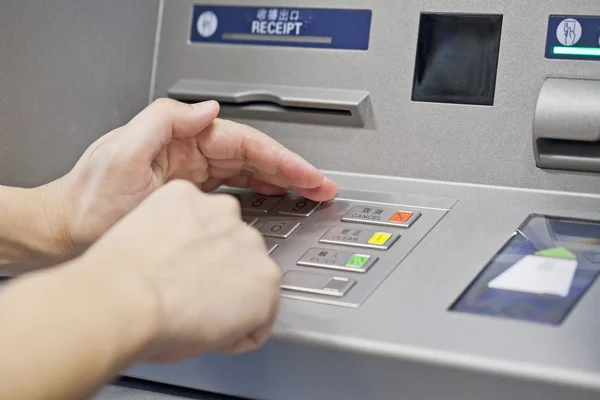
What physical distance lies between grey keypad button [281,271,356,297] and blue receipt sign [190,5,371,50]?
380 millimetres

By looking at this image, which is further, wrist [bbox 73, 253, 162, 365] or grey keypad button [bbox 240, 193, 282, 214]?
grey keypad button [bbox 240, 193, 282, 214]

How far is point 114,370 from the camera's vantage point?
20.8 inches

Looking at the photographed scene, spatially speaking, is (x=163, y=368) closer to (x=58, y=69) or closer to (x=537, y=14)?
(x=58, y=69)

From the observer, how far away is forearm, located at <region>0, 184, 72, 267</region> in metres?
0.93

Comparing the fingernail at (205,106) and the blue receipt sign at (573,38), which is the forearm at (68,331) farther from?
the blue receipt sign at (573,38)

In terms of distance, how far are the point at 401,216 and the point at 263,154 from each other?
0.60 ft

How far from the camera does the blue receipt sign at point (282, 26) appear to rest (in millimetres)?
1031

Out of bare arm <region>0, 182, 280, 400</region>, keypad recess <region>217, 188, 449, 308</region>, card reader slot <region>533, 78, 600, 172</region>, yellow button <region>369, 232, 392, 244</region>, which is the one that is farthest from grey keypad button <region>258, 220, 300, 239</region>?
card reader slot <region>533, 78, 600, 172</region>

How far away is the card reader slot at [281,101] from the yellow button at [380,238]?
0.22 m

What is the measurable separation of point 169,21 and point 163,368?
583 mm

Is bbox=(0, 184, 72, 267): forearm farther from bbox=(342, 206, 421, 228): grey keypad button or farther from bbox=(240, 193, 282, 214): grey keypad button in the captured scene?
bbox=(342, 206, 421, 228): grey keypad button

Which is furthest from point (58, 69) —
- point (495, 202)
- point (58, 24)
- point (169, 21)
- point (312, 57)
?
point (495, 202)

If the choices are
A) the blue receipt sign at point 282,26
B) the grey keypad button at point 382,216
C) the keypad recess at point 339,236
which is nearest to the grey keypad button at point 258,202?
the keypad recess at point 339,236

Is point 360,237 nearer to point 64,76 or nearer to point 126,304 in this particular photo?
point 126,304
